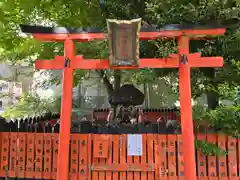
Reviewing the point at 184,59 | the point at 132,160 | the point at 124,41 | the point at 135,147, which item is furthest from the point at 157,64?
the point at 132,160

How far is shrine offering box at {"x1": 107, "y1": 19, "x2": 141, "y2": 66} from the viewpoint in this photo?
499cm

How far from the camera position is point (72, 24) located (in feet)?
27.5

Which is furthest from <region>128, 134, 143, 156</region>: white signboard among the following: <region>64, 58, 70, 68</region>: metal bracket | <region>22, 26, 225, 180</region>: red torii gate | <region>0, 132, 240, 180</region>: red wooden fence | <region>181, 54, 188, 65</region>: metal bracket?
<region>64, 58, 70, 68</region>: metal bracket

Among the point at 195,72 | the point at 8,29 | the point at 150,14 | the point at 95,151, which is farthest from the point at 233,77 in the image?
the point at 8,29

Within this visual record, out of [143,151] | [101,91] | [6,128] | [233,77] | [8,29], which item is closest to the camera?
[143,151]

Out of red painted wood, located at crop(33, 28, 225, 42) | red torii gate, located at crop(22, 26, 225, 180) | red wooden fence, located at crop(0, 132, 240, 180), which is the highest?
red painted wood, located at crop(33, 28, 225, 42)

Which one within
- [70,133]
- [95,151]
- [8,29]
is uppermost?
[8,29]

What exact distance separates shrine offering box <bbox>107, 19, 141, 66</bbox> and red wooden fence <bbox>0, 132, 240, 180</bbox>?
1599 mm

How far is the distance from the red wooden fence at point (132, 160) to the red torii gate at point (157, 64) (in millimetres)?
350

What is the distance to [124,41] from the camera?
5.19 m

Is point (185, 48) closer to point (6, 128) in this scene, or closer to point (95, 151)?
point (95, 151)

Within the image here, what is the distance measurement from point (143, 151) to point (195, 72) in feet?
8.83

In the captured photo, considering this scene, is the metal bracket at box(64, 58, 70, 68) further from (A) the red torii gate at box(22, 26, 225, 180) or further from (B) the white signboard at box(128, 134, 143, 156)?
(B) the white signboard at box(128, 134, 143, 156)

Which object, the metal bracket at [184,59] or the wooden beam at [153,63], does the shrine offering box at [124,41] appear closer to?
the wooden beam at [153,63]
